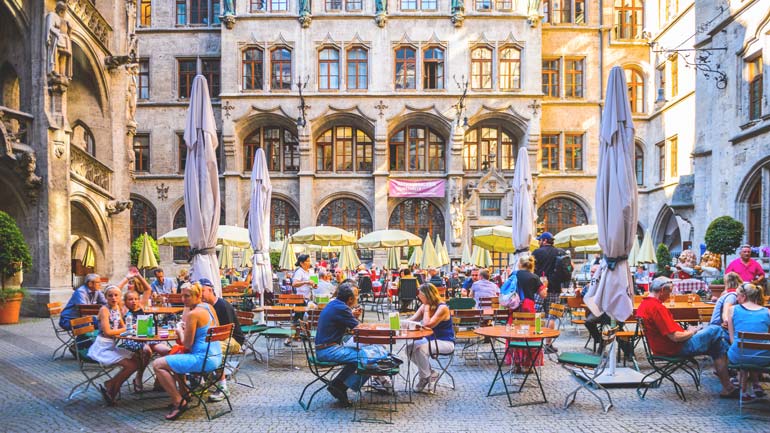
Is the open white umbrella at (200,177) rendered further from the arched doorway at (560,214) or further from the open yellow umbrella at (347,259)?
the arched doorway at (560,214)

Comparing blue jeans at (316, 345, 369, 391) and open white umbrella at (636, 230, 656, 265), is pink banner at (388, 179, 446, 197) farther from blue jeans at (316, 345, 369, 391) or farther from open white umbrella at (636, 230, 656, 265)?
blue jeans at (316, 345, 369, 391)

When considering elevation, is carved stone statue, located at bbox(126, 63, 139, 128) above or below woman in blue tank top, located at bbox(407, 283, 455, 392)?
above

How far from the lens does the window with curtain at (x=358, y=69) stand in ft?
98.7

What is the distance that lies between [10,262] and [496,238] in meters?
12.7

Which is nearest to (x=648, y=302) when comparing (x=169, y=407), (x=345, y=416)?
(x=345, y=416)

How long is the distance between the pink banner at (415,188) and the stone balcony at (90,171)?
538 inches

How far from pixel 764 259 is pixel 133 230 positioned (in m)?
28.2

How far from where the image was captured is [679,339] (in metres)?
7.36

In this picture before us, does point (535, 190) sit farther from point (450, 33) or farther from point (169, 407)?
point (169, 407)

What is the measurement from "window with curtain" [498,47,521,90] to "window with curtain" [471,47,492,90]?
0.60 m

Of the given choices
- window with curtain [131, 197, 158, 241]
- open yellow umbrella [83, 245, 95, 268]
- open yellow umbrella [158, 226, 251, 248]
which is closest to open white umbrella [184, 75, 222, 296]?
open yellow umbrella [158, 226, 251, 248]

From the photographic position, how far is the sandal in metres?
6.67

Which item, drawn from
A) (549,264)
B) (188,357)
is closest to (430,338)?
(188,357)

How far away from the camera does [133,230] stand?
103ft
